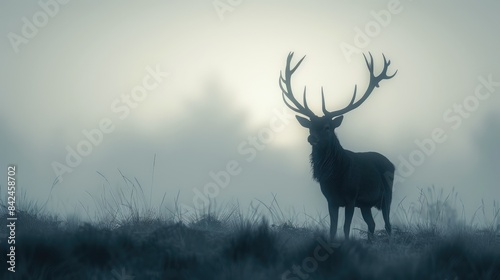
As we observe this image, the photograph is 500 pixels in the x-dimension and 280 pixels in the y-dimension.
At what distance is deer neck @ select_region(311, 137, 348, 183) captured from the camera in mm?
10734

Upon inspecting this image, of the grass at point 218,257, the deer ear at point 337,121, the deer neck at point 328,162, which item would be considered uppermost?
the deer ear at point 337,121

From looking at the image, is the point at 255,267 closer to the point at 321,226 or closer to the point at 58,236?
the point at 58,236

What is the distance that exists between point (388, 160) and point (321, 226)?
2.66 meters

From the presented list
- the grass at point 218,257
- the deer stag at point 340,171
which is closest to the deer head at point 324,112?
the deer stag at point 340,171

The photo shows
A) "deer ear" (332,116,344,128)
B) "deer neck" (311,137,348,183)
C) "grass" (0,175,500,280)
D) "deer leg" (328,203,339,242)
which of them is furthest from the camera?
"deer ear" (332,116,344,128)

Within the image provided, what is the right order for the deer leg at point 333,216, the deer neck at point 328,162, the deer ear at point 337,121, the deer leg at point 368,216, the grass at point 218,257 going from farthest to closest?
the deer leg at point 368,216 → the deer ear at point 337,121 → the deer neck at point 328,162 → the deer leg at point 333,216 → the grass at point 218,257

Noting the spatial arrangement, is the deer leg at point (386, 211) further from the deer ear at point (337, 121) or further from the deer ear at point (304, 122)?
the deer ear at point (304, 122)

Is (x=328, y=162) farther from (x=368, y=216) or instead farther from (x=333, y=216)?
(x=368, y=216)

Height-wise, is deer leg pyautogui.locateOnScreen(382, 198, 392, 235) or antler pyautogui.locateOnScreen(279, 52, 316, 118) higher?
antler pyautogui.locateOnScreen(279, 52, 316, 118)

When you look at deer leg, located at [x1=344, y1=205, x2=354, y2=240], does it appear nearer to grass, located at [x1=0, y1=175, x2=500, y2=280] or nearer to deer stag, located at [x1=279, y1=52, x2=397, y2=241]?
deer stag, located at [x1=279, y1=52, x2=397, y2=241]

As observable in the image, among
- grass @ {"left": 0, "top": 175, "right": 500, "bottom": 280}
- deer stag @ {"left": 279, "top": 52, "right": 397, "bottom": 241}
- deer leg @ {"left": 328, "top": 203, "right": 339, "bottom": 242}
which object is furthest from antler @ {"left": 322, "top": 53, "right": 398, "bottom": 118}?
grass @ {"left": 0, "top": 175, "right": 500, "bottom": 280}

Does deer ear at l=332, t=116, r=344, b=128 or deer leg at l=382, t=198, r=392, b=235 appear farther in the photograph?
deer leg at l=382, t=198, r=392, b=235

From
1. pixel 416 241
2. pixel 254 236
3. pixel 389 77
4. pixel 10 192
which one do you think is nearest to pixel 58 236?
pixel 254 236

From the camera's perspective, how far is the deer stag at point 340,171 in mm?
10664
